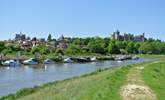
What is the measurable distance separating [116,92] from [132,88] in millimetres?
1808

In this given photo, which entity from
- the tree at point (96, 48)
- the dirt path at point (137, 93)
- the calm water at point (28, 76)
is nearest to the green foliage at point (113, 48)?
the tree at point (96, 48)

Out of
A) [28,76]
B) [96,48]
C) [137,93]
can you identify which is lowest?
[28,76]

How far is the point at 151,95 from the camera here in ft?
61.6

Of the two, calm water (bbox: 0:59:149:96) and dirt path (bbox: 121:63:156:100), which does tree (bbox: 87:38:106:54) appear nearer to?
calm water (bbox: 0:59:149:96)

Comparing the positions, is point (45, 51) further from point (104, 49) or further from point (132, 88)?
point (132, 88)

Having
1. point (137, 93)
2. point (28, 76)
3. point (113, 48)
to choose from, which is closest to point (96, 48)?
point (113, 48)

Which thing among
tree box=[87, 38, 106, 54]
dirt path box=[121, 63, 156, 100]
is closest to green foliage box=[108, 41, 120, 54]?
tree box=[87, 38, 106, 54]

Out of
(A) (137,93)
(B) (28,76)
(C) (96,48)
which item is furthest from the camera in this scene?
(C) (96,48)

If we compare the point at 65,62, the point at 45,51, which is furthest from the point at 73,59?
the point at 45,51

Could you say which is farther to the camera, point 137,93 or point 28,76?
point 28,76

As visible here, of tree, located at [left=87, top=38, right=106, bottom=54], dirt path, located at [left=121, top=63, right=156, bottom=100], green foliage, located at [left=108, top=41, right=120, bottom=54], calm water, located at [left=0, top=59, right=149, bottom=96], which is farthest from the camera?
green foliage, located at [left=108, top=41, right=120, bottom=54]

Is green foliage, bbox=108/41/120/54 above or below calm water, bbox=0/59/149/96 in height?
above

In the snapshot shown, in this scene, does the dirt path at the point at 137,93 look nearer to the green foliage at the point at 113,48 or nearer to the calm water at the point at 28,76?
the calm water at the point at 28,76

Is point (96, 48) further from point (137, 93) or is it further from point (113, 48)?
point (137, 93)
